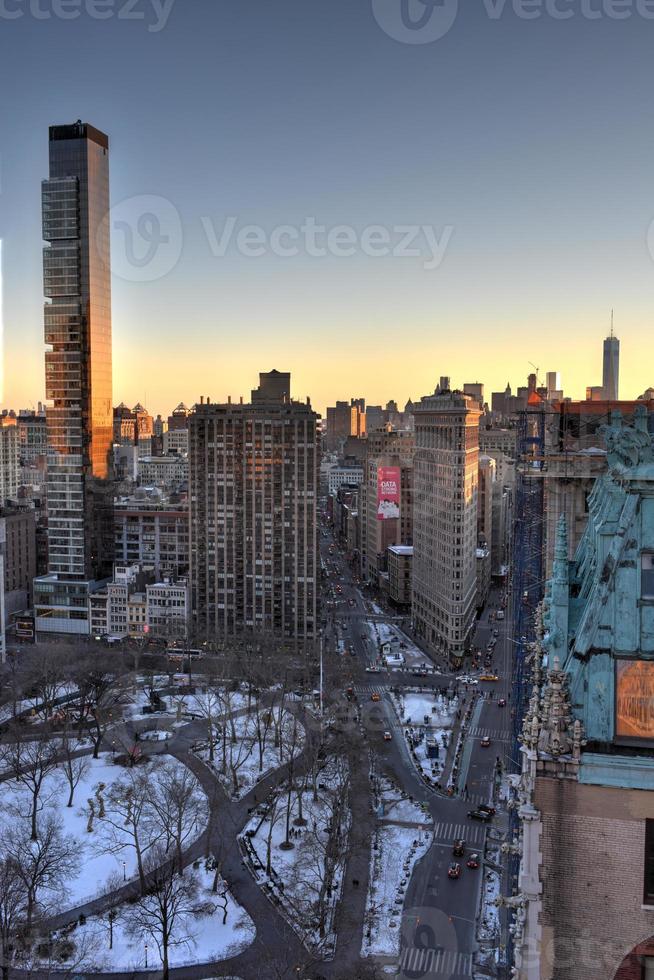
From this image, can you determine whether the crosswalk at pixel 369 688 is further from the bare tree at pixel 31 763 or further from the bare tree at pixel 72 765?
the bare tree at pixel 31 763

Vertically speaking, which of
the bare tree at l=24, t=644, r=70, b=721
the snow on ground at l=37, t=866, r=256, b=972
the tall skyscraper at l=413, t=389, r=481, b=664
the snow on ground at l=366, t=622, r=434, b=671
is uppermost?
the tall skyscraper at l=413, t=389, r=481, b=664

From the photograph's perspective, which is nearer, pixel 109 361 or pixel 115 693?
pixel 115 693

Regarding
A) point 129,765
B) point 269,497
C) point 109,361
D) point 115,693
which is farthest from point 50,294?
point 129,765

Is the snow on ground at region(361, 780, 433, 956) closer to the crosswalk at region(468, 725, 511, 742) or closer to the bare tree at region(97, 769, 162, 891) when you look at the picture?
the bare tree at region(97, 769, 162, 891)

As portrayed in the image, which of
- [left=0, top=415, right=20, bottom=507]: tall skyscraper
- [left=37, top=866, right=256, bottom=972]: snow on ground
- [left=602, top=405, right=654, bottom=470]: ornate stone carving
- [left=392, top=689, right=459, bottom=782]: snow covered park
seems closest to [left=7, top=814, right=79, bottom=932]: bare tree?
[left=37, top=866, right=256, bottom=972]: snow on ground

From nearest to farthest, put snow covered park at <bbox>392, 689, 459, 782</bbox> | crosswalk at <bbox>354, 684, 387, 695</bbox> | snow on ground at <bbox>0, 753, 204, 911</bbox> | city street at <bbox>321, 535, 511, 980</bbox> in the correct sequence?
city street at <bbox>321, 535, 511, 980</bbox>
snow on ground at <bbox>0, 753, 204, 911</bbox>
snow covered park at <bbox>392, 689, 459, 782</bbox>
crosswalk at <bbox>354, 684, 387, 695</bbox>

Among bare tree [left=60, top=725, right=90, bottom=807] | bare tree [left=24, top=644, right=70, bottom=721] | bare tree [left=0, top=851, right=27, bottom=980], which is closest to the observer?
bare tree [left=0, top=851, right=27, bottom=980]

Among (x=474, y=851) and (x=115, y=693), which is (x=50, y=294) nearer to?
(x=115, y=693)
